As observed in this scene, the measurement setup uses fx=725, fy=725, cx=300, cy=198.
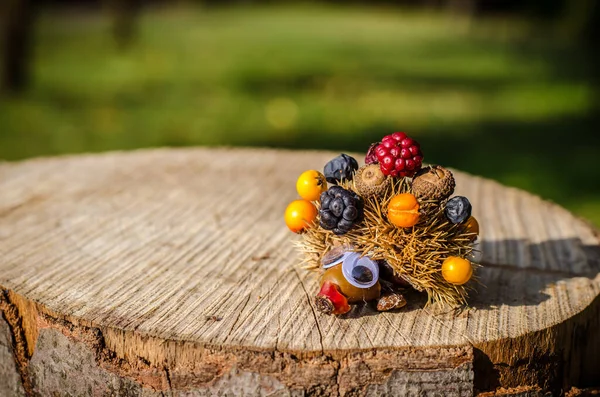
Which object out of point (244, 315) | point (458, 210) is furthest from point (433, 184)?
point (244, 315)

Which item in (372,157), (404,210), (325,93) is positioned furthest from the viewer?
(325,93)

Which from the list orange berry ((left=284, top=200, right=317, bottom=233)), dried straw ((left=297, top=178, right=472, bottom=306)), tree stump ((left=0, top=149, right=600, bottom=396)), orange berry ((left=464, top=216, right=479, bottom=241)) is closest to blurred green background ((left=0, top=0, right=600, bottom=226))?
A: tree stump ((left=0, top=149, right=600, bottom=396))

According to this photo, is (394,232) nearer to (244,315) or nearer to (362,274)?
(362,274)

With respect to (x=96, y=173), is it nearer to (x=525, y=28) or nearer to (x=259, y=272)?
(x=259, y=272)

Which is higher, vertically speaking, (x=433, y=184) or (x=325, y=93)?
(x=433, y=184)

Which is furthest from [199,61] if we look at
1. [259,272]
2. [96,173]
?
[259,272]

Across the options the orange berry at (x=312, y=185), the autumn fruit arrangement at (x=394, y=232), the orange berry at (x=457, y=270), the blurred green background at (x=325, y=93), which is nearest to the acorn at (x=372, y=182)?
the autumn fruit arrangement at (x=394, y=232)

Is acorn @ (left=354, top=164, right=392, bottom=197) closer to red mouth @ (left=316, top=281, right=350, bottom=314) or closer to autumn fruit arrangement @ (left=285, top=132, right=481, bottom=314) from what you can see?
autumn fruit arrangement @ (left=285, top=132, right=481, bottom=314)
